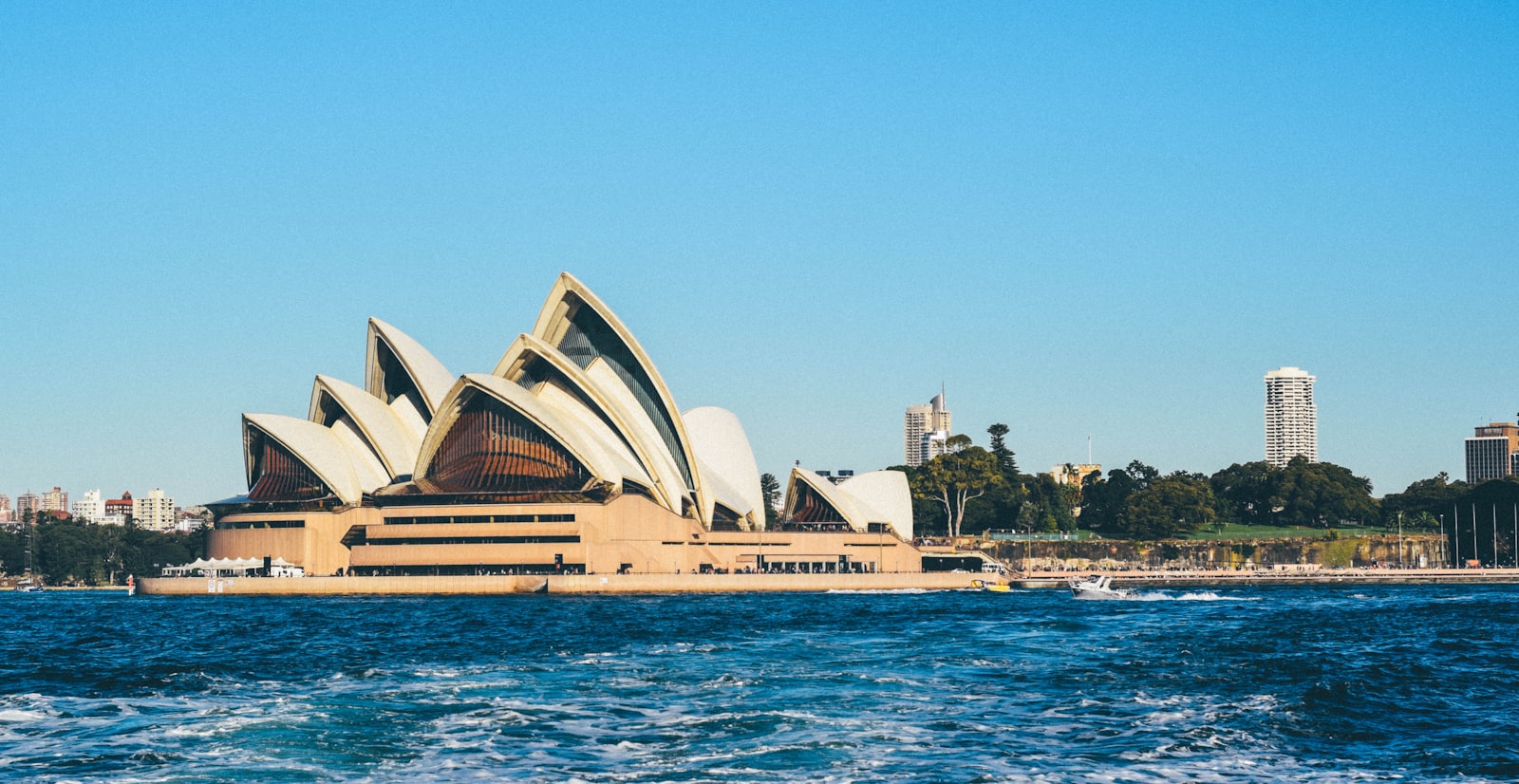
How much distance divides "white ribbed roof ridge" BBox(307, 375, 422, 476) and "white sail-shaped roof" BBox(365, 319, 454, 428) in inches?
50.7

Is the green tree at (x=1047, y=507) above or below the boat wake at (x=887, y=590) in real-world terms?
above

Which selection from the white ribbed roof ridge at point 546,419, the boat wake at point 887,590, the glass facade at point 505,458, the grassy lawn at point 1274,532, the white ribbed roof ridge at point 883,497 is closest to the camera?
the white ribbed roof ridge at point 546,419

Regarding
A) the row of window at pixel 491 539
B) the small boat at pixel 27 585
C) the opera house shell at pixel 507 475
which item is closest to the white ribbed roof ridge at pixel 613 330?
the opera house shell at pixel 507 475

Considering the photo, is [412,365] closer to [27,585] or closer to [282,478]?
[282,478]

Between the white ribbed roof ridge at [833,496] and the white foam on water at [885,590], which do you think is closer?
the white foam on water at [885,590]

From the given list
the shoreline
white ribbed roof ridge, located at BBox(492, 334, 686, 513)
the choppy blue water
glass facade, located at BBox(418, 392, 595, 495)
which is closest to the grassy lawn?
the shoreline

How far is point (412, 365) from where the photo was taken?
102938 millimetres

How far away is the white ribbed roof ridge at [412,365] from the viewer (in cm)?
10238

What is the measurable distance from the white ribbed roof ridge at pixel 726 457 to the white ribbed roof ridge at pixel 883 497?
7.46 m

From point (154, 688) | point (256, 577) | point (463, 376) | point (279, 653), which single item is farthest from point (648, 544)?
point (154, 688)

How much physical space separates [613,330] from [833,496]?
76.0 ft

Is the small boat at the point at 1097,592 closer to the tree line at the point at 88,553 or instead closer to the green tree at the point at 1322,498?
the green tree at the point at 1322,498

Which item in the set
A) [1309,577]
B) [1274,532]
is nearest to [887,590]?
[1309,577]

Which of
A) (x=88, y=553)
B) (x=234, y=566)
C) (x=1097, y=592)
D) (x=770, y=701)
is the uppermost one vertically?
(x=234, y=566)
